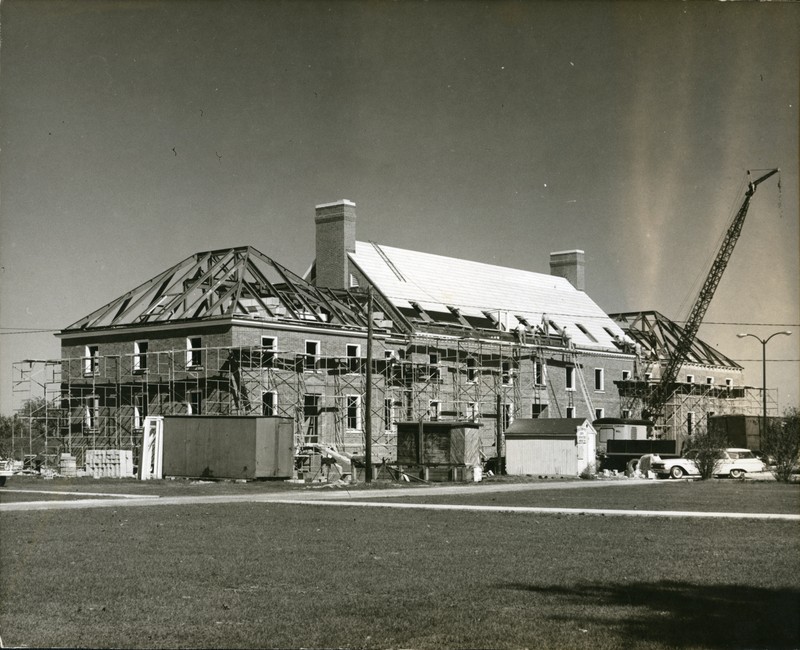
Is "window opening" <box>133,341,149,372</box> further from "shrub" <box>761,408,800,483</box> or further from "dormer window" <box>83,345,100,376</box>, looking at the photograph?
"shrub" <box>761,408,800,483</box>

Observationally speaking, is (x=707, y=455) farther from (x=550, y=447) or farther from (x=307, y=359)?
(x=307, y=359)

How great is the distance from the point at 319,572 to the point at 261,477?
29191 millimetres

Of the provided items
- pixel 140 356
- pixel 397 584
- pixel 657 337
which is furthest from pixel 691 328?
pixel 397 584

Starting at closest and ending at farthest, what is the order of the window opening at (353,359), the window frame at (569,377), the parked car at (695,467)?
the parked car at (695,467) < the window opening at (353,359) < the window frame at (569,377)

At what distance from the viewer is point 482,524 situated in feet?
68.1

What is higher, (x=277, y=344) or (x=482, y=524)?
(x=277, y=344)

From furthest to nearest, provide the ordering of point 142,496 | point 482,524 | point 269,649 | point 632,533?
point 142,496, point 482,524, point 632,533, point 269,649

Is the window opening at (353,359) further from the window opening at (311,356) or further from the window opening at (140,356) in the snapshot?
the window opening at (140,356)

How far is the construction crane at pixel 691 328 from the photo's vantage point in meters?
72.5

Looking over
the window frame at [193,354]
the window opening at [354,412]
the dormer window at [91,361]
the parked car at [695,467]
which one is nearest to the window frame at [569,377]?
the parked car at [695,467]

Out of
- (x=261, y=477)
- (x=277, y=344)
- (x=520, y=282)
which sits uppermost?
(x=520, y=282)

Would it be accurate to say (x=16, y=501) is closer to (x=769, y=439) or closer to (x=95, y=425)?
(x=95, y=425)

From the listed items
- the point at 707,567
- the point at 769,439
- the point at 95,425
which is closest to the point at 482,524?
the point at 707,567

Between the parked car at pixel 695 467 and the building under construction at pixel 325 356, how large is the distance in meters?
8.92
